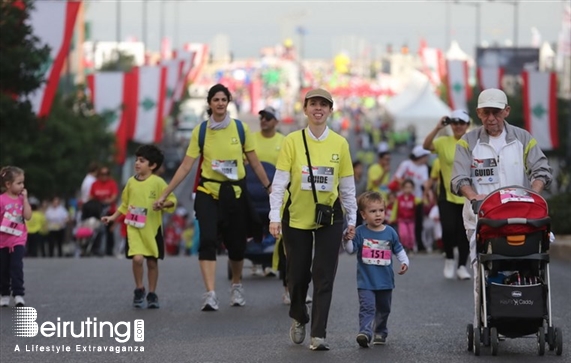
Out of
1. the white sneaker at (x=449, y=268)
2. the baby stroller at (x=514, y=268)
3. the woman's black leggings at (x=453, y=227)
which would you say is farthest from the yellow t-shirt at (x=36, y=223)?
the baby stroller at (x=514, y=268)

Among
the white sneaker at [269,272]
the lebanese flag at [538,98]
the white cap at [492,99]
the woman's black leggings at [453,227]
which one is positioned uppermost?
the lebanese flag at [538,98]

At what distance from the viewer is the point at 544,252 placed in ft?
32.4

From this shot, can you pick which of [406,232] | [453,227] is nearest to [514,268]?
[453,227]

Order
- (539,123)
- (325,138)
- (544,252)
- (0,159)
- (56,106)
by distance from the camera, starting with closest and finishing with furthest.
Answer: (544,252), (325,138), (0,159), (539,123), (56,106)

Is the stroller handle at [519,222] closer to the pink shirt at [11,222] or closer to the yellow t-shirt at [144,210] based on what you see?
the yellow t-shirt at [144,210]

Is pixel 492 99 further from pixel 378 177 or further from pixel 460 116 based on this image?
pixel 378 177

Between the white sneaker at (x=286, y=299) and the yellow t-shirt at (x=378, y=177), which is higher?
the yellow t-shirt at (x=378, y=177)

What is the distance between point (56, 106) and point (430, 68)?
5745 cm

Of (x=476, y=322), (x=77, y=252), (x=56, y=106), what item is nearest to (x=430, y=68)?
(x=56, y=106)

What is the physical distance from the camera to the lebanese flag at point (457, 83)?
54469mm

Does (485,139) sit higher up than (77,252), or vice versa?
(485,139)

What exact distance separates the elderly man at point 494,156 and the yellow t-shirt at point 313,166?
772mm

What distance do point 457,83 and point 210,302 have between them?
4260 cm

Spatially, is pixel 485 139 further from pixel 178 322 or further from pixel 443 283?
pixel 443 283
